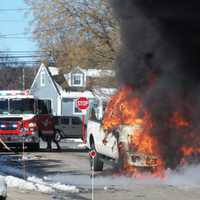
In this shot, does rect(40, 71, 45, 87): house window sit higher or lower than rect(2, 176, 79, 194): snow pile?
higher

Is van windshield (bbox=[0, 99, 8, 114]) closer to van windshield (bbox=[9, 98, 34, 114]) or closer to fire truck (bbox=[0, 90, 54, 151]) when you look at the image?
fire truck (bbox=[0, 90, 54, 151])

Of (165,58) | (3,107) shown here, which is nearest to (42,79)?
(3,107)

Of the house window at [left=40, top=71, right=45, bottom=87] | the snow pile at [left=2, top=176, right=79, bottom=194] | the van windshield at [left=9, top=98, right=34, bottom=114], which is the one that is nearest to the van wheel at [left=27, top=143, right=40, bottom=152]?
Result: the van windshield at [left=9, top=98, right=34, bottom=114]

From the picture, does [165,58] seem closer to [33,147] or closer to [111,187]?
[111,187]

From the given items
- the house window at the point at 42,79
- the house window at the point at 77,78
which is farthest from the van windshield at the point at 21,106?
the house window at the point at 42,79

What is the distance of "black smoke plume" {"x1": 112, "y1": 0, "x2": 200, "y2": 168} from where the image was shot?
4.03 metres

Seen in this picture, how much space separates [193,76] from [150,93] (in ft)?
2.15

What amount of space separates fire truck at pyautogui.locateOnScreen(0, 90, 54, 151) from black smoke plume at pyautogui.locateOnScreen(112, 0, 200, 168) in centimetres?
1986

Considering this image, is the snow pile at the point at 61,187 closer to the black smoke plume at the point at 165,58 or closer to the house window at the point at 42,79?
the black smoke plume at the point at 165,58

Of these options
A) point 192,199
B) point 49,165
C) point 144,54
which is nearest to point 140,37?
point 144,54

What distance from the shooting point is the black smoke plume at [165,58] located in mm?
4031

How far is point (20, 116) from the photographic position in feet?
82.1

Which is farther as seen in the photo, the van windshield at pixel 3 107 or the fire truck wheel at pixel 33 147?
the fire truck wheel at pixel 33 147

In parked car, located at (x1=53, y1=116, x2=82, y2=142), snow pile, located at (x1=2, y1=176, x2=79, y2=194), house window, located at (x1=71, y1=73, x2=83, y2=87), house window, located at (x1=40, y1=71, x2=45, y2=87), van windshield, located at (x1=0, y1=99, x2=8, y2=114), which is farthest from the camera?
house window, located at (x1=40, y1=71, x2=45, y2=87)
